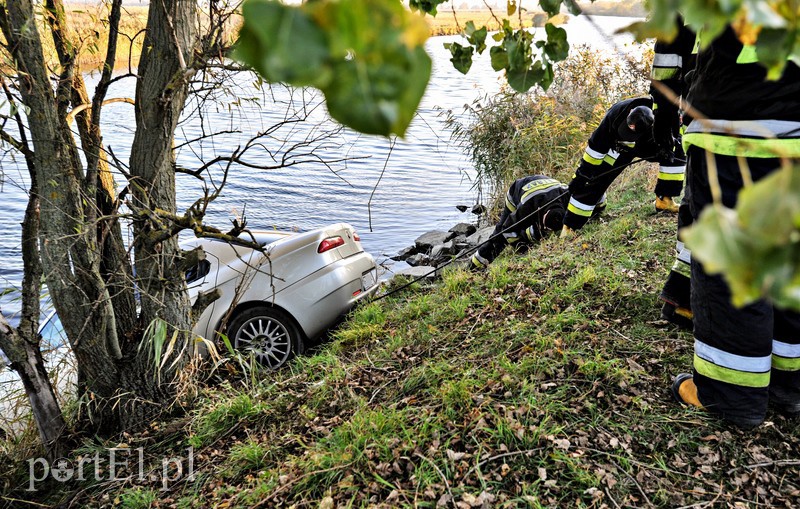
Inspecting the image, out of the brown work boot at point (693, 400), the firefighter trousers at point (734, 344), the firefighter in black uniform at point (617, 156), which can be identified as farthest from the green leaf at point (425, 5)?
the firefighter in black uniform at point (617, 156)

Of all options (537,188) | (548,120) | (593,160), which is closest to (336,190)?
(548,120)

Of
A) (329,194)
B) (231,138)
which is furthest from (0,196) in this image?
(329,194)

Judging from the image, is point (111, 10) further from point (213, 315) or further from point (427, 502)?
point (427, 502)

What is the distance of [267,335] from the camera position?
5.31m

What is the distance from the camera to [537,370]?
131 inches

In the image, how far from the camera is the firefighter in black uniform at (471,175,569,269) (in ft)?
21.1

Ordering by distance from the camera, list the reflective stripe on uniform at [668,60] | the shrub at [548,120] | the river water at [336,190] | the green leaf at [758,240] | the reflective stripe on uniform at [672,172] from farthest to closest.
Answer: the river water at [336,190], the shrub at [548,120], the reflective stripe on uniform at [672,172], the reflective stripe on uniform at [668,60], the green leaf at [758,240]

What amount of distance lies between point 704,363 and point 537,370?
0.96 metres

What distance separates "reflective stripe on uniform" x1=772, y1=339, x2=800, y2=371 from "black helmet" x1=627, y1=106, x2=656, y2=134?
8.54 ft

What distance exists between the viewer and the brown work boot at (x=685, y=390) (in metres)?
2.81

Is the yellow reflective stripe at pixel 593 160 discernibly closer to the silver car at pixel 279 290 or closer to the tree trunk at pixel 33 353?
the silver car at pixel 279 290

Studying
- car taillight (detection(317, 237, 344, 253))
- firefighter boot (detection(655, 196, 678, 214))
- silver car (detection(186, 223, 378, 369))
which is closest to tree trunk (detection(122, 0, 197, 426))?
silver car (detection(186, 223, 378, 369))

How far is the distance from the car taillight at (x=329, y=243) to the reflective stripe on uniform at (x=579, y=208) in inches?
96.7

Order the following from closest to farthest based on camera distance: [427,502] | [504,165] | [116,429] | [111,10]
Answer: [427,502]
[111,10]
[116,429]
[504,165]
